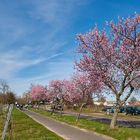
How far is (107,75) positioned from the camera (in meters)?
26.0

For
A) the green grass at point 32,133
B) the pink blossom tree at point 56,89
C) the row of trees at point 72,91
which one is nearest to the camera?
the green grass at point 32,133

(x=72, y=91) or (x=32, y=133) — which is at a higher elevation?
(x=72, y=91)

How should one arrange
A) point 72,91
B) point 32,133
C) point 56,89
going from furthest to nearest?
point 56,89, point 72,91, point 32,133

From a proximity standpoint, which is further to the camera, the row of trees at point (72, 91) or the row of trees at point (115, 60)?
the row of trees at point (72, 91)

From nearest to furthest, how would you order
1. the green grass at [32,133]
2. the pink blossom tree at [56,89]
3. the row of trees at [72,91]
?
the green grass at [32,133] → the row of trees at [72,91] → the pink blossom tree at [56,89]

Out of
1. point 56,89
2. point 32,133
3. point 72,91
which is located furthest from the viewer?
point 56,89

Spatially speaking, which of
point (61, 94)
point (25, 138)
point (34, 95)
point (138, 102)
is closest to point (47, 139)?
point (25, 138)

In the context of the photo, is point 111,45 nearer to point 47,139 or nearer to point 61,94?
point 47,139

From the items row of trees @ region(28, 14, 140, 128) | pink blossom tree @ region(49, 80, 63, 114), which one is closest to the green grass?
row of trees @ region(28, 14, 140, 128)

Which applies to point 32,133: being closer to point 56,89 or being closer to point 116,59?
point 116,59

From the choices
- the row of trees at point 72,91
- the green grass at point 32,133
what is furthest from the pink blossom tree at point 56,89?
the green grass at point 32,133

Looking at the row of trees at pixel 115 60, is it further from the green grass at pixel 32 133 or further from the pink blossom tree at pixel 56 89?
the pink blossom tree at pixel 56 89

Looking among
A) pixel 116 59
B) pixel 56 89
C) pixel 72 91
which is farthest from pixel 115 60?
pixel 56 89

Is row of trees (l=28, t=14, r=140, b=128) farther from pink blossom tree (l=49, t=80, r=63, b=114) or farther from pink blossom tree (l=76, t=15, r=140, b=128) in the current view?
pink blossom tree (l=49, t=80, r=63, b=114)
